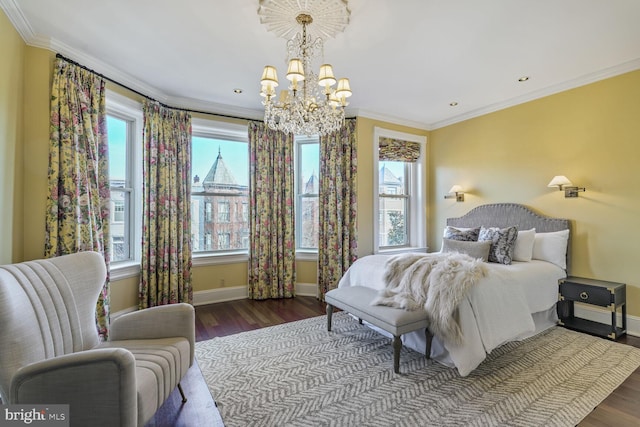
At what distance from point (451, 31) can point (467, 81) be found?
1.17 m

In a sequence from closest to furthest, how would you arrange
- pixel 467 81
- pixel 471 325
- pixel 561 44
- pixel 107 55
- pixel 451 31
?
pixel 471 325 < pixel 451 31 < pixel 561 44 < pixel 107 55 < pixel 467 81

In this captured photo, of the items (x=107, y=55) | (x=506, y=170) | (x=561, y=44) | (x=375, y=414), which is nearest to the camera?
(x=375, y=414)

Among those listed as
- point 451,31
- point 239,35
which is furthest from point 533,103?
point 239,35

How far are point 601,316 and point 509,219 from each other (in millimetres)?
1409

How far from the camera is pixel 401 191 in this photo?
17.1 feet

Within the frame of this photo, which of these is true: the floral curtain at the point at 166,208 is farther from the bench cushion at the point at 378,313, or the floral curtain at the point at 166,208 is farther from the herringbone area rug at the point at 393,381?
the bench cushion at the point at 378,313

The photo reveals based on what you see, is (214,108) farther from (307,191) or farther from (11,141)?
(11,141)

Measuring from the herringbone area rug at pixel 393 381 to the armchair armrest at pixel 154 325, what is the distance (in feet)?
1.84

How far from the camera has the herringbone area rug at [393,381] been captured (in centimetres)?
185

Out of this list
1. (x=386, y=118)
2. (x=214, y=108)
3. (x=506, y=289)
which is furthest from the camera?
(x=386, y=118)

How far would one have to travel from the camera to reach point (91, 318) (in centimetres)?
192

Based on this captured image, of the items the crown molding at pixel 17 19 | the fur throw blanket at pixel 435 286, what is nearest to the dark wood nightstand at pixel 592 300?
the fur throw blanket at pixel 435 286

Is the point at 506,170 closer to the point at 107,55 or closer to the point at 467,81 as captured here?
the point at 467,81

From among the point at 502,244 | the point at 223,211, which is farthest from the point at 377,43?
the point at 223,211
